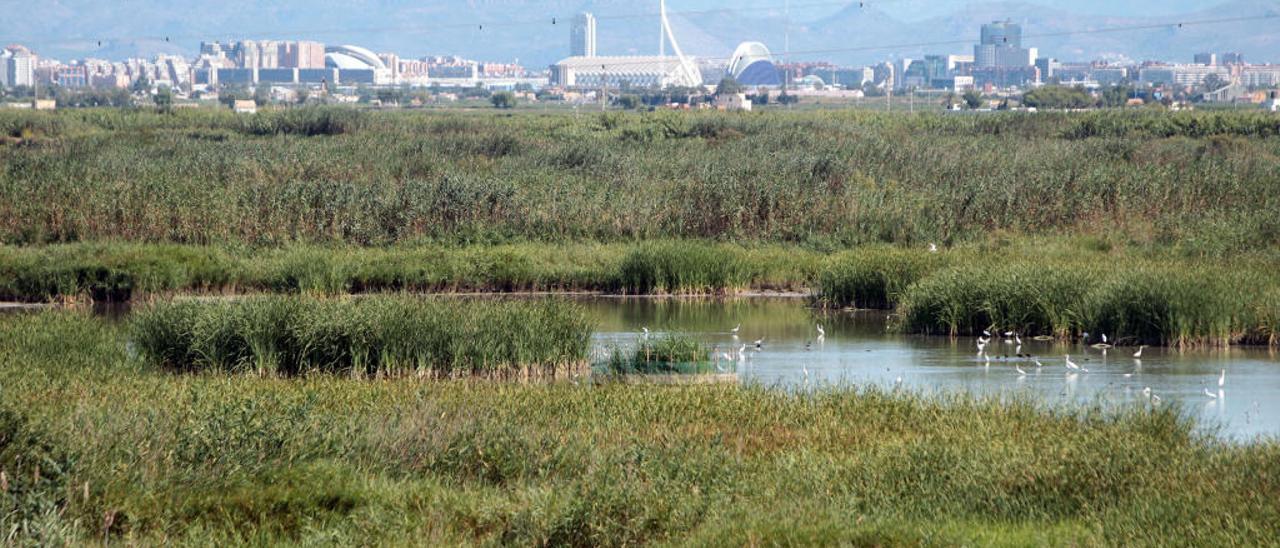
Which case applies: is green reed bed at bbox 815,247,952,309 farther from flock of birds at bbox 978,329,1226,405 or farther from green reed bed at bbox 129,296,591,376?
green reed bed at bbox 129,296,591,376

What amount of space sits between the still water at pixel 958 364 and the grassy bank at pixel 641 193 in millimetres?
6945

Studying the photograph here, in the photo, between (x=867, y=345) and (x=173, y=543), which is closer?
(x=173, y=543)

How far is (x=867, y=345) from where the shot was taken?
2530 cm

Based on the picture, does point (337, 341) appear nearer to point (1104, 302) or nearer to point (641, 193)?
point (1104, 302)

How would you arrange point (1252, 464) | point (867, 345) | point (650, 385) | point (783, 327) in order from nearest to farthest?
point (1252, 464), point (650, 385), point (867, 345), point (783, 327)

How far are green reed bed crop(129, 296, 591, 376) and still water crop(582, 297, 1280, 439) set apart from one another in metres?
2.32

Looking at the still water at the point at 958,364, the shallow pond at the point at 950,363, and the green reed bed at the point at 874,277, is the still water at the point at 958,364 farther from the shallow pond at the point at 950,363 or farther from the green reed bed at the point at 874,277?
the green reed bed at the point at 874,277

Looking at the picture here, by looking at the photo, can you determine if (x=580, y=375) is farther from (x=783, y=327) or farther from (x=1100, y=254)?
(x=1100, y=254)

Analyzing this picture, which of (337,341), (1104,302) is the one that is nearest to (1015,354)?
(1104,302)

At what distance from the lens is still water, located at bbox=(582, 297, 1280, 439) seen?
63.1 feet

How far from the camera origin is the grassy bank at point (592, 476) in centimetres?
1135

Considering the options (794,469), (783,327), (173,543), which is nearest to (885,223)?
(783,327)

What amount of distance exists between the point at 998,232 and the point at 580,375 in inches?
668

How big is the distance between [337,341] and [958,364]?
8946mm
